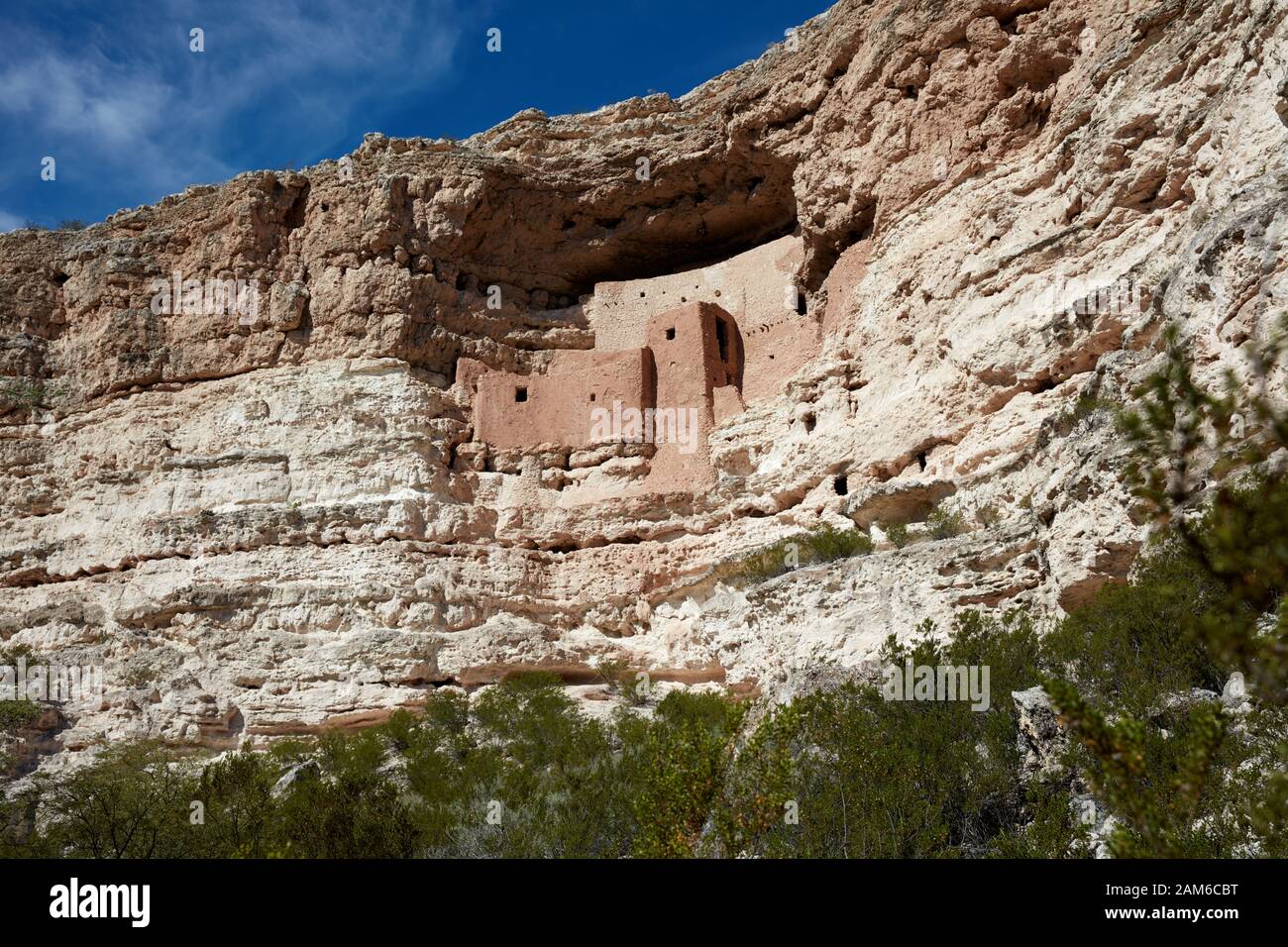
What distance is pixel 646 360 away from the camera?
80.8 ft

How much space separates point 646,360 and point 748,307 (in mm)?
2454

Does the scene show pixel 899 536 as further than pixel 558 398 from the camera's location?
No

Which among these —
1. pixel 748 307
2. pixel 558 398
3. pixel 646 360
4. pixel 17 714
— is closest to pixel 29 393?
pixel 17 714

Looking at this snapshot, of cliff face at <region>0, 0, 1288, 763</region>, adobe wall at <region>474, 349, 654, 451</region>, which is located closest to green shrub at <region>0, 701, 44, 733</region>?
cliff face at <region>0, 0, 1288, 763</region>

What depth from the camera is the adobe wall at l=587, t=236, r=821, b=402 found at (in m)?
23.5

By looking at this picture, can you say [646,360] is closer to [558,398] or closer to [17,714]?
[558,398]

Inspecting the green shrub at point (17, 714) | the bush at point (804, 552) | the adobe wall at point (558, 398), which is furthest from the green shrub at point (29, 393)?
the bush at point (804, 552)

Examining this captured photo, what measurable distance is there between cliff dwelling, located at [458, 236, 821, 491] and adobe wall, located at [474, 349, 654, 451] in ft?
0.07

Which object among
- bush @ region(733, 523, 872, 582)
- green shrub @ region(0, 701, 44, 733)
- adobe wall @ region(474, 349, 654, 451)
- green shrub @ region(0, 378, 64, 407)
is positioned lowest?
green shrub @ region(0, 701, 44, 733)

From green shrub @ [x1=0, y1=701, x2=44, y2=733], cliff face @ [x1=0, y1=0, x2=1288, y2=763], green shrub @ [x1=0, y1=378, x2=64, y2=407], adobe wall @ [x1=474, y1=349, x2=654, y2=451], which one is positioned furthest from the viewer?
green shrub @ [x1=0, y1=378, x2=64, y2=407]

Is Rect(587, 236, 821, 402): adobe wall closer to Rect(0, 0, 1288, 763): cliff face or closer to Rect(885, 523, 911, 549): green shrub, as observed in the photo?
Rect(0, 0, 1288, 763): cliff face
